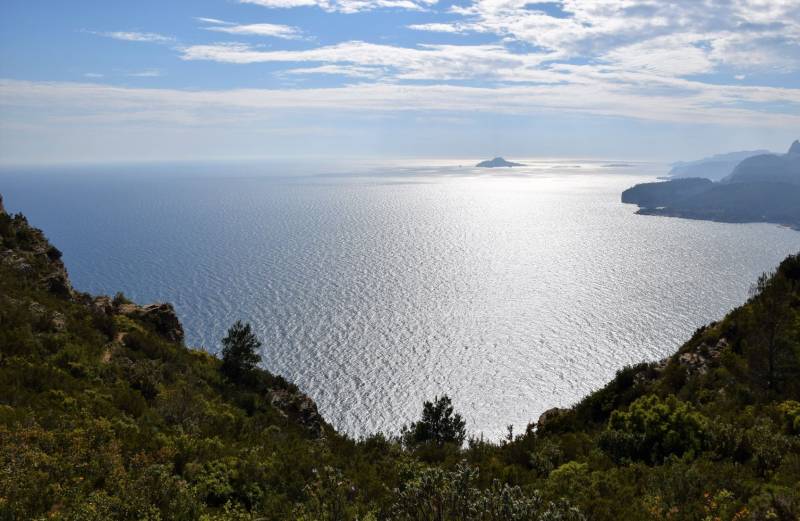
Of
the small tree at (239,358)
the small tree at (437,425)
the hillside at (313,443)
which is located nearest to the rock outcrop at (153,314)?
the hillside at (313,443)

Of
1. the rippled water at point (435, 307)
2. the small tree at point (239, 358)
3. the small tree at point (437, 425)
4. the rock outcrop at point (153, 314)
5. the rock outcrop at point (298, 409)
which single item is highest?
the rock outcrop at point (153, 314)

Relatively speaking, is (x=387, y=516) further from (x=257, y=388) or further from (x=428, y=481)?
(x=257, y=388)

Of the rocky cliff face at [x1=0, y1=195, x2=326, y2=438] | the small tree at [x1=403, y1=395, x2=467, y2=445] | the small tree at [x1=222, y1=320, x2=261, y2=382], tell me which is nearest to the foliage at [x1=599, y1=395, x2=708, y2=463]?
the rocky cliff face at [x1=0, y1=195, x2=326, y2=438]

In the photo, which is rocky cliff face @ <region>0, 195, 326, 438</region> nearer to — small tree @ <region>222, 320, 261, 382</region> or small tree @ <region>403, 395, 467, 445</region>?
small tree @ <region>222, 320, 261, 382</region>

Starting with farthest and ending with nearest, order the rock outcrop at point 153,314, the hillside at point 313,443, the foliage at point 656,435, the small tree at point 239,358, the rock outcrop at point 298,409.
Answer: the rock outcrop at point 153,314, the small tree at point 239,358, the rock outcrop at point 298,409, the foliage at point 656,435, the hillside at point 313,443

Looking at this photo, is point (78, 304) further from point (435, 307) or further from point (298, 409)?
point (435, 307)

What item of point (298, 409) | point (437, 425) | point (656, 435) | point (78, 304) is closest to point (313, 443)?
point (298, 409)

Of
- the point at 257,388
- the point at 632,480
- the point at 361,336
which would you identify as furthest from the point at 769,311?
the point at 361,336

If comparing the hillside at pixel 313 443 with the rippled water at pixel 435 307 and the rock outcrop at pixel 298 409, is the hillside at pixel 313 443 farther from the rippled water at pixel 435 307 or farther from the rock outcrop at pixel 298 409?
the rippled water at pixel 435 307

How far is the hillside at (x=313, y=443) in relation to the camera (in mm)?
12656

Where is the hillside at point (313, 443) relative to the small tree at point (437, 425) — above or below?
above

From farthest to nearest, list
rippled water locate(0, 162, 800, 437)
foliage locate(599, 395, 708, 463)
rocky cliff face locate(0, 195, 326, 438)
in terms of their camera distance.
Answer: rippled water locate(0, 162, 800, 437) → rocky cliff face locate(0, 195, 326, 438) → foliage locate(599, 395, 708, 463)

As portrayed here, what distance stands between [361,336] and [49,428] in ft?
306

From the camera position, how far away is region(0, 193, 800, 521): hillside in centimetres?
1266
